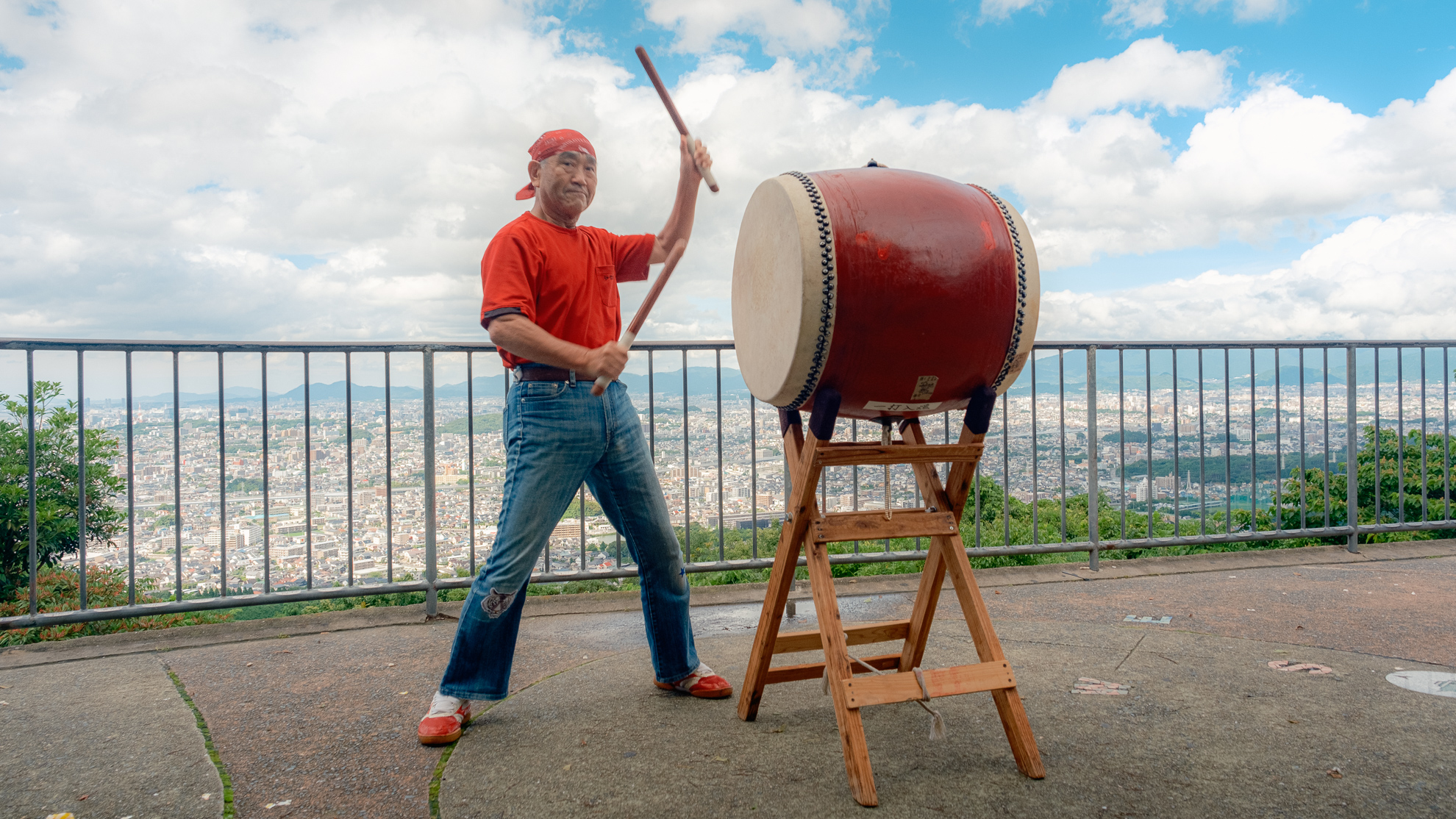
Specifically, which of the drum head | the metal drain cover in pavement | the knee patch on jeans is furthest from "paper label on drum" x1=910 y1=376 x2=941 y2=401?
the metal drain cover in pavement

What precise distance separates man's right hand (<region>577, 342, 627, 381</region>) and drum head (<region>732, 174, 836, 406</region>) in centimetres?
43

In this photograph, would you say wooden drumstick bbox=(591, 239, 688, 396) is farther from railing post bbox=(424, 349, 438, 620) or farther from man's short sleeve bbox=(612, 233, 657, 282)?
railing post bbox=(424, 349, 438, 620)

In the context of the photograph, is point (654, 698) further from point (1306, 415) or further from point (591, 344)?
point (1306, 415)

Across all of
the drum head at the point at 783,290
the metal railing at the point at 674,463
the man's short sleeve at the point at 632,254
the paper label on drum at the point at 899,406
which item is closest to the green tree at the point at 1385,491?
the metal railing at the point at 674,463

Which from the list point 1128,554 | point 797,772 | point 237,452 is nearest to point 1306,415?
point 1128,554

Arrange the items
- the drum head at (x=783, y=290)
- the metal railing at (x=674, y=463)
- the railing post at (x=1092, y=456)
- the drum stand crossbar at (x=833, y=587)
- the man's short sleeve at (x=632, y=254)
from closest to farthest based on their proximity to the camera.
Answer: the drum head at (x=783, y=290) < the drum stand crossbar at (x=833, y=587) < the man's short sleeve at (x=632, y=254) < the metal railing at (x=674, y=463) < the railing post at (x=1092, y=456)

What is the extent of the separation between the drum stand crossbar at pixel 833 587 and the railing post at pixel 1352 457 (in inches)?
178

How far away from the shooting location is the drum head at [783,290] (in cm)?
206

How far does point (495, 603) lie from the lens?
2.51 metres

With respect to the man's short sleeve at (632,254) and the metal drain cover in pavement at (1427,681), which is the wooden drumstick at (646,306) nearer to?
the man's short sleeve at (632,254)

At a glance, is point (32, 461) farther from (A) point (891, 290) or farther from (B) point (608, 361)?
(A) point (891, 290)

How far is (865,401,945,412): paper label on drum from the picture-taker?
7.44ft

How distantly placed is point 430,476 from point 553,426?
1.84m

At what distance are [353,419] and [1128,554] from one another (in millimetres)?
5445
